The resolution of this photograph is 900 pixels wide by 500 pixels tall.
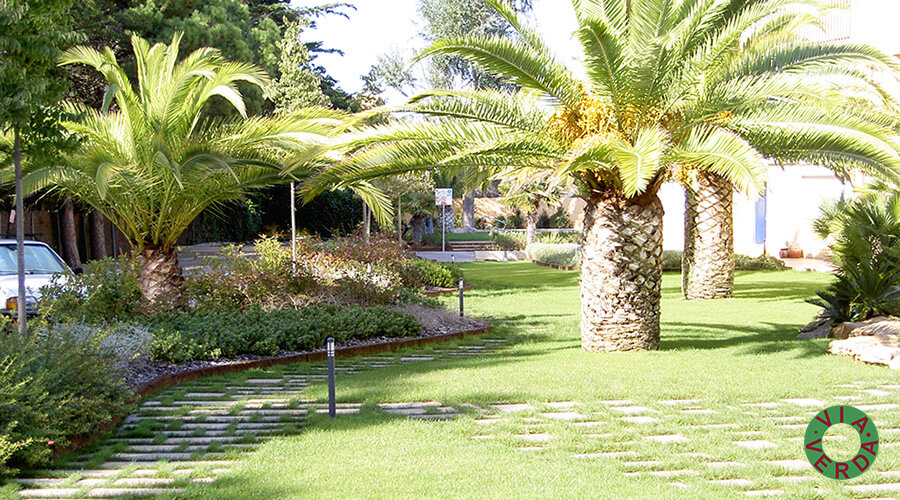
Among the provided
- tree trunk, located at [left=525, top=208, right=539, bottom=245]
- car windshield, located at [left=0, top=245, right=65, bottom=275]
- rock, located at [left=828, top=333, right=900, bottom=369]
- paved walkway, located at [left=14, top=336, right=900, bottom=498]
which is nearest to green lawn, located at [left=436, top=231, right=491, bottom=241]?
tree trunk, located at [left=525, top=208, right=539, bottom=245]

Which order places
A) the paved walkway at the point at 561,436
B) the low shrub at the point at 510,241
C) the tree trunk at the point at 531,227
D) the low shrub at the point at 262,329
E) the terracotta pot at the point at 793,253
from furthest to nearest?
the low shrub at the point at 510,241 → the tree trunk at the point at 531,227 → the terracotta pot at the point at 793,253 → the low shrub at the point at 262,329 → the paved walkway at the point at 561,436

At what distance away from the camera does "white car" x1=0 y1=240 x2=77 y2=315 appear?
1120 centimetres

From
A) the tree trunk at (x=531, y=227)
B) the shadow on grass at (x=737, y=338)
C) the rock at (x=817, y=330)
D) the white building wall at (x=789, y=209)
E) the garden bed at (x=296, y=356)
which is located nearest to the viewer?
the garden bed at (x=296, y=356)

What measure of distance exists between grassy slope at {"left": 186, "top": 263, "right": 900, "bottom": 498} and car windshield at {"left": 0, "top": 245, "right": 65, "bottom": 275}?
6.65 metres

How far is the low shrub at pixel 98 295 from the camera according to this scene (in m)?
10.3

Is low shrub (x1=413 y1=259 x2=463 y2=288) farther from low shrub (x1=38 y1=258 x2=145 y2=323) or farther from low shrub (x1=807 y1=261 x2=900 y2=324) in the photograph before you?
low shrub (x1=807 y1=261 x2=900 y2=324)

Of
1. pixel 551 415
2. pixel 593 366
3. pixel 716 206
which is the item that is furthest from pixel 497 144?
pixel 716 206

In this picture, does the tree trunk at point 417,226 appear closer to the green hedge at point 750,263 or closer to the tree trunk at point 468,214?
the tree trunk at point 468,214

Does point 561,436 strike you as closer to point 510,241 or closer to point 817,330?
point 817,330

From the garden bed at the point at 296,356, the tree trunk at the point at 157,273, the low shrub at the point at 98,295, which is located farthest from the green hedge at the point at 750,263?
the low shrub at the point at 98,295

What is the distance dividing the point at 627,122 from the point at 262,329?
5.20 m

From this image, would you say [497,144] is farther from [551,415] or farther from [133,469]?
[133,469]

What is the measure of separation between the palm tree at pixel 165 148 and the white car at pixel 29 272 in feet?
4.07

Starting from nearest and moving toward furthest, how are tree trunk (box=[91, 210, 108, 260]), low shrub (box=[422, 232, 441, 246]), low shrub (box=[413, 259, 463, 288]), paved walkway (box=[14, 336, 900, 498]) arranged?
paved walkway (box=[14, 336, 900, 498]) → low shrub (box=[413, 259, 463, 288]) → tree trunk (box=[91, 210, 108, 260]) → low shrub (box=[422, 232, 441, 246])
